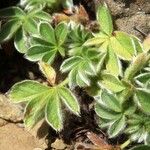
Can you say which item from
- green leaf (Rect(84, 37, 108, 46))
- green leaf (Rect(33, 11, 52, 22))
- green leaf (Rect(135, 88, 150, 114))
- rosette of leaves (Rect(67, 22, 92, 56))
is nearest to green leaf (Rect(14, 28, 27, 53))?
green leaf (Rect(33, 11, 52, 22))

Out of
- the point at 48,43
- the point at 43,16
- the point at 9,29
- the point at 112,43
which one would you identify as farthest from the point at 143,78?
the point at 9,29

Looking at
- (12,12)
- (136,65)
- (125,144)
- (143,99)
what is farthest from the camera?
(12,12)

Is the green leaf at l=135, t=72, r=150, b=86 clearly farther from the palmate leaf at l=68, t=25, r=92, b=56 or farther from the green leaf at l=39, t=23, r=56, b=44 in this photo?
the green leaf at l=39, t=23, r=56, b=44

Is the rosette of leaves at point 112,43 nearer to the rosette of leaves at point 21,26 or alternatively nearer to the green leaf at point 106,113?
the green leaf at point 106,113

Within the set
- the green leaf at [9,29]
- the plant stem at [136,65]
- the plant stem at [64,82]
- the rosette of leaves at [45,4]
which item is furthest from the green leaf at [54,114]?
the rosette of leaves at [45,4]

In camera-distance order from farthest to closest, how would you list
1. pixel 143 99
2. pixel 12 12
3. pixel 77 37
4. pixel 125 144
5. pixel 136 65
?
1. pixel 12 12
2. pixel 77 37
3. pixel 125 144
4. pixel 136 65
5. pixel 143 99

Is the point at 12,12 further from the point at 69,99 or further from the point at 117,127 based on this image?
the point at 117,127
